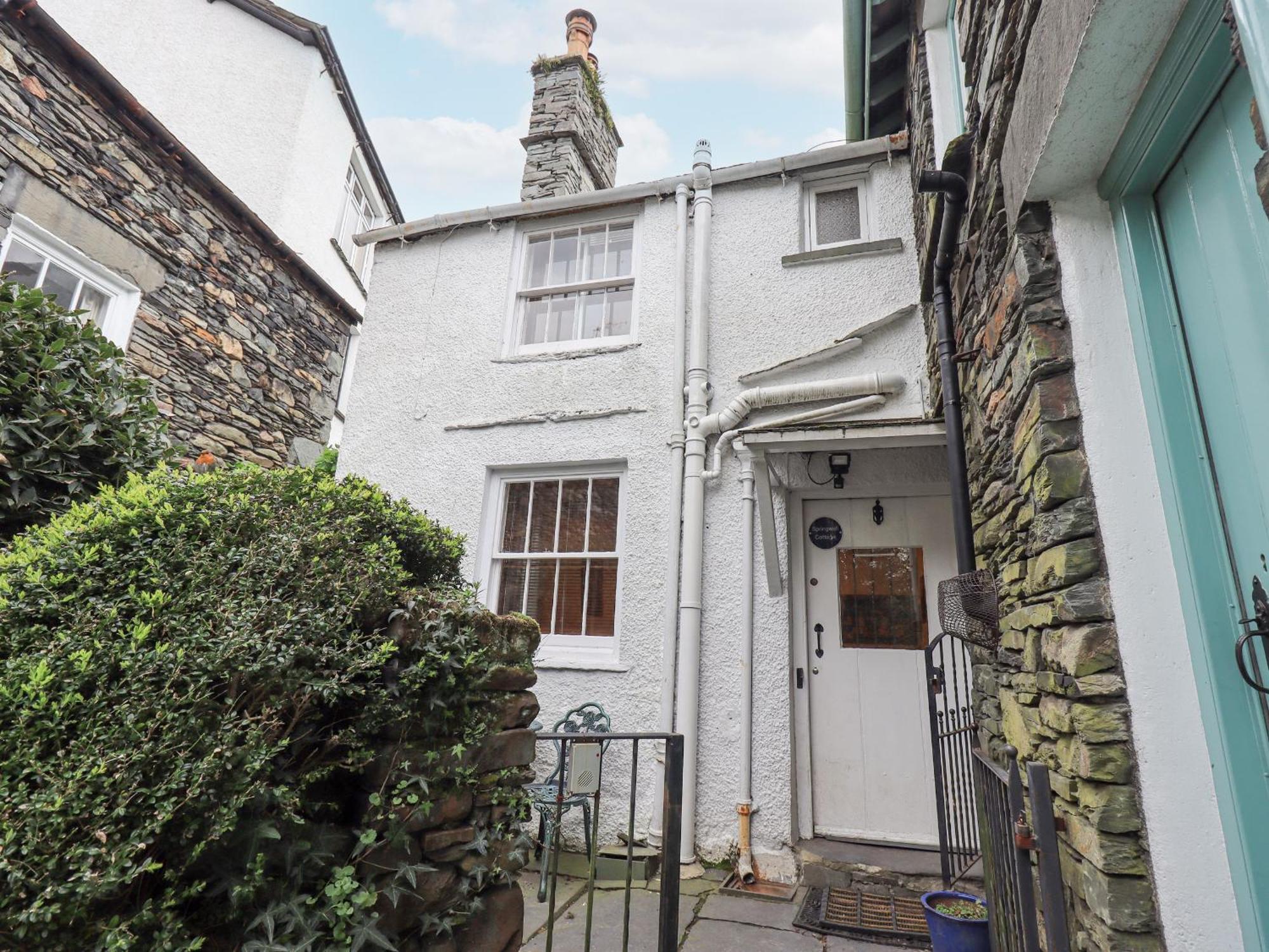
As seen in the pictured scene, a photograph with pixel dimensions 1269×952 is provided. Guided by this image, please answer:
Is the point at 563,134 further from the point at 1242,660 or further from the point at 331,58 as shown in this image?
the point at 1242,660

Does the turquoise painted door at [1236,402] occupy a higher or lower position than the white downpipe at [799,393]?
lower

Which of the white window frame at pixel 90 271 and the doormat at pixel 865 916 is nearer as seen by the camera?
the doormat at pixel 865 916

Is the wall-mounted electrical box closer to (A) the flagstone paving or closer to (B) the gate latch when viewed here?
(A) the flagstone paving

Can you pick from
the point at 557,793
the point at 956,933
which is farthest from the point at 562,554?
the point at 956,933

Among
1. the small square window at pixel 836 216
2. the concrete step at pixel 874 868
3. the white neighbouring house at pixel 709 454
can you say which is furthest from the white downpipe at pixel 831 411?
the concrete step at pixel 874 868

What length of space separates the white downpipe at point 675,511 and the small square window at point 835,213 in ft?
3.36

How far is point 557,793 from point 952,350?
296 cm

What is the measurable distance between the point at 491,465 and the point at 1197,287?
4.42 metres

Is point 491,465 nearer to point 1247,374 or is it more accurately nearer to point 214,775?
point 214,775

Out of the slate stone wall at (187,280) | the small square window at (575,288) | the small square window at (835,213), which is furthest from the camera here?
the small square window at (575,288)

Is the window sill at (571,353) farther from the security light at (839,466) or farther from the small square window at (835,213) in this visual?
the security light at (839,466)

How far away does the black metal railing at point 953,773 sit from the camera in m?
3.29

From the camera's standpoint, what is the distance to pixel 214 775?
1353mm

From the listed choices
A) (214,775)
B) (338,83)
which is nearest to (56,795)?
(214,775)
